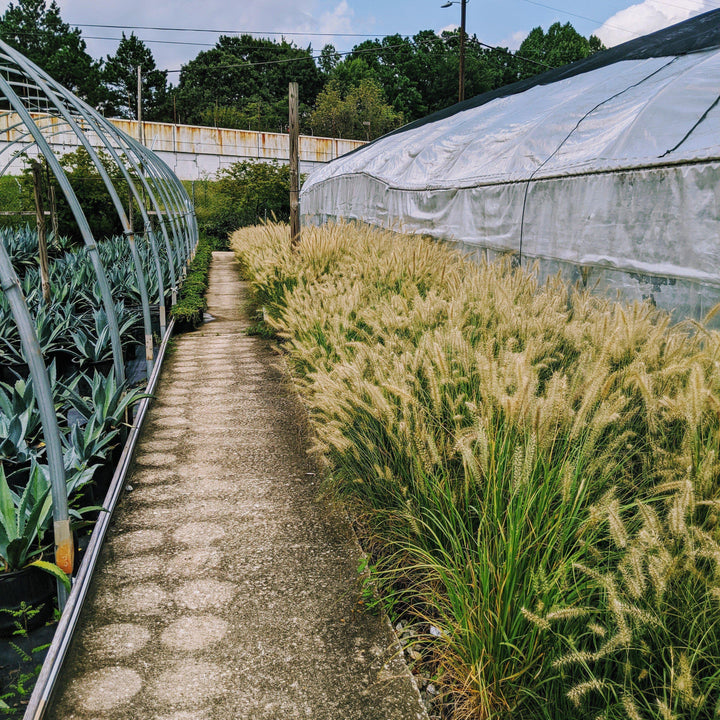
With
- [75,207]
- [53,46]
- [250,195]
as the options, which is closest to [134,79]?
[53,46]

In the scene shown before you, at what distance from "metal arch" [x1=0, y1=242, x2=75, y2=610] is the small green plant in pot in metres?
0.07

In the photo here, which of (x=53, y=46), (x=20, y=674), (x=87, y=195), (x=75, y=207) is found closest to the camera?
(x=20, y=674)

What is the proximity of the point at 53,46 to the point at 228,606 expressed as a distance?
175 feet

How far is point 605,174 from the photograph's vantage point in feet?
15.3

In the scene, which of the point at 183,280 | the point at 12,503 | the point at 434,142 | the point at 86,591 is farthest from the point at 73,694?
the point at 183,280

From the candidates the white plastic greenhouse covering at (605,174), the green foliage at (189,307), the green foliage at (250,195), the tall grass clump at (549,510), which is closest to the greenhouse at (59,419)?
the green foliage at (189,307)

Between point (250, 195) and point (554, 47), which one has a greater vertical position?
point (554, 47)

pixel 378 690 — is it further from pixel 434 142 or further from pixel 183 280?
pixel 183 280

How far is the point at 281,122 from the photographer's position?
163ft

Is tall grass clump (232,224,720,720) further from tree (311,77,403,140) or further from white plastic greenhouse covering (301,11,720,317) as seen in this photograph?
tree (311,77,403,140)

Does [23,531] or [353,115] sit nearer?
[23,531]

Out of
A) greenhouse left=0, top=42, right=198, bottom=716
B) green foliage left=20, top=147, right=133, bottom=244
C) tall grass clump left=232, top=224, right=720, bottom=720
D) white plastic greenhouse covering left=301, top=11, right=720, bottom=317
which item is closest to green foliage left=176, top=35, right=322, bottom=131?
green foliage left=20, top=147, right=133, bottom=244

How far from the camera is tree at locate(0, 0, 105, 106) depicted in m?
42.4

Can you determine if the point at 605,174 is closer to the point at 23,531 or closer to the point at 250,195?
the point at 23,531
